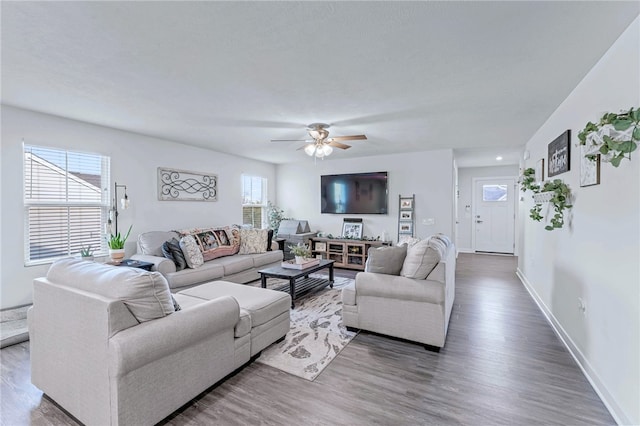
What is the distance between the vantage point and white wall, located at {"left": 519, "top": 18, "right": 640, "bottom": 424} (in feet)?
5.65

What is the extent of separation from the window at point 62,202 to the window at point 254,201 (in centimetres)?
287

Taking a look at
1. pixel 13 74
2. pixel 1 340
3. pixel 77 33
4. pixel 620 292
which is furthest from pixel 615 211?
pixel 1 340

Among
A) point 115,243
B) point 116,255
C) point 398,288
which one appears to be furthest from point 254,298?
point 115,243

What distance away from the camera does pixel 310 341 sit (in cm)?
285

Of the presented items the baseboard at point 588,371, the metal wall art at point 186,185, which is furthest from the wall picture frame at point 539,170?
the metal wall art at point 186,185

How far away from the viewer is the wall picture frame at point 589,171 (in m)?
2.17

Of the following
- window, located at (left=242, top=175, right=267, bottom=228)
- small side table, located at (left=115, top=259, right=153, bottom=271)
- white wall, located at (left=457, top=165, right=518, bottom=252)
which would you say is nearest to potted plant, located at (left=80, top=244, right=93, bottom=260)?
small side table, located at (left=115, top=259, right=153, bottom=271)

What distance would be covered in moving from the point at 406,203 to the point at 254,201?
352 centimetres

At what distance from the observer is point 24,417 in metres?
1.83

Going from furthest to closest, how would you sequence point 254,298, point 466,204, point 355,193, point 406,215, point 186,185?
point 466,204
point 355,193
point 406,215
point 186,185
point 254,298

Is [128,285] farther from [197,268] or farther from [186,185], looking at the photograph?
[186,185]

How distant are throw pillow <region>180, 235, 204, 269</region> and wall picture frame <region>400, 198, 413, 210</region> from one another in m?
3.98

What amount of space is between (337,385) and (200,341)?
106 cm

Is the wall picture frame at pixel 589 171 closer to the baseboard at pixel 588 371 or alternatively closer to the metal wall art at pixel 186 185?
the baseboard at pixel 588 371
